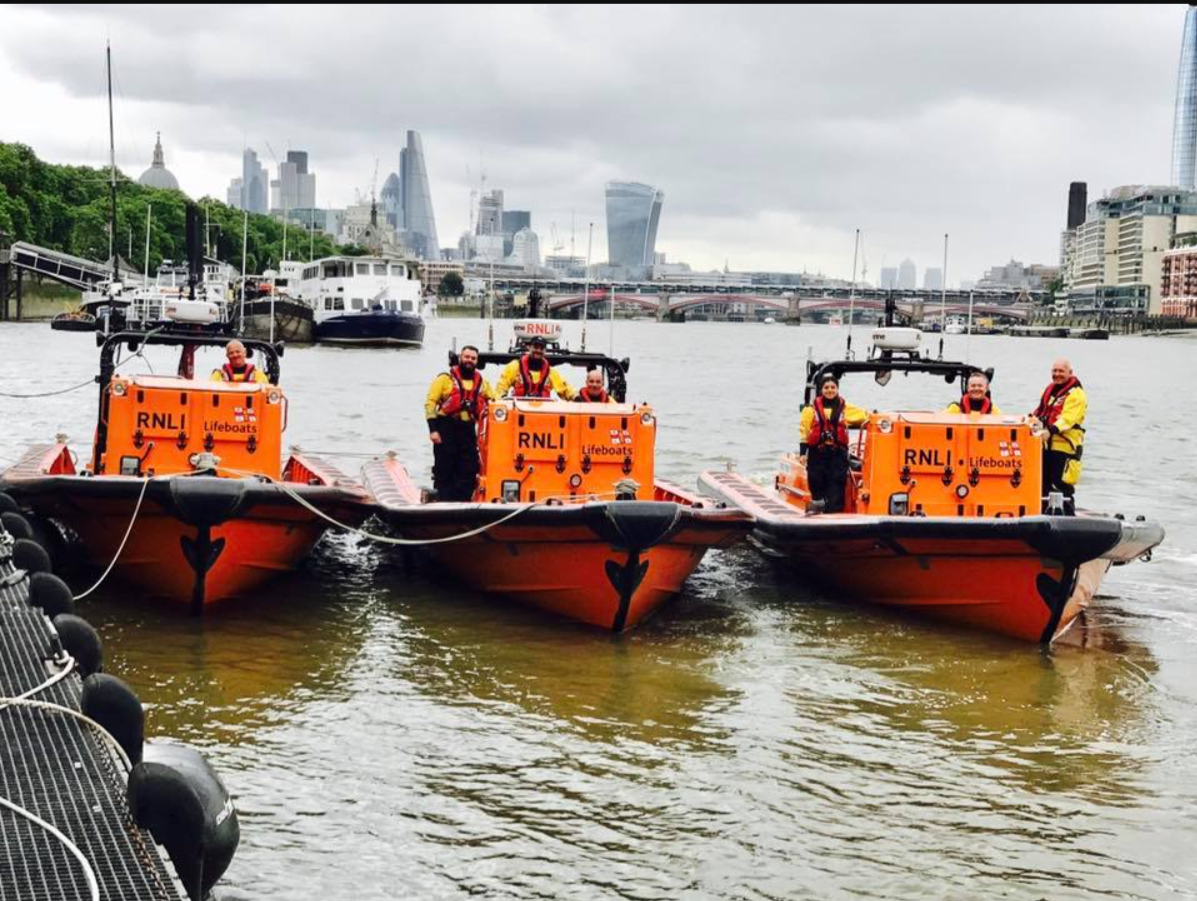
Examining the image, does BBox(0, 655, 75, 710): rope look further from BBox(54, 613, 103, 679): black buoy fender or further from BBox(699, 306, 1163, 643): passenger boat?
BBox(699, 306, 1163, 643): passenger boat

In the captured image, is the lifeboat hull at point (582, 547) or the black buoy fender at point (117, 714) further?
the lifeboat hull at point (582, 547)

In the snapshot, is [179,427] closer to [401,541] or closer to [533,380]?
[401,541]

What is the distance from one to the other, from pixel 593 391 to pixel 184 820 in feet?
28.3

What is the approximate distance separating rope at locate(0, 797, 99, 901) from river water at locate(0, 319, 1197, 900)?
100cm

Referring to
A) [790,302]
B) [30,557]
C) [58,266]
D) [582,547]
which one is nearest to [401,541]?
[582,547]

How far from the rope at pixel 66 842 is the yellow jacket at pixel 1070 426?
33.3 feet

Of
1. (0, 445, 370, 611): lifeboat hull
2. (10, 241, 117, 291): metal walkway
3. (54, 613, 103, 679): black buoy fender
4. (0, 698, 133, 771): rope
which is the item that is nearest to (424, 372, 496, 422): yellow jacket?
(0, 445, 370, 611): lifeboat hull

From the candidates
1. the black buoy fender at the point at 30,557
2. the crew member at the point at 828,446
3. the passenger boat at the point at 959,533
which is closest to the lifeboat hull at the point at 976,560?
the passenger boat at the point at 959,533

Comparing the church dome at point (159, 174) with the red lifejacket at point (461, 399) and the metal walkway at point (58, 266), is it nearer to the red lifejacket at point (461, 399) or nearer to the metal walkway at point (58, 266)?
the metal walkway at point (58, 266)

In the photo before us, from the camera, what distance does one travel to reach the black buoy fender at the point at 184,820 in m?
5.62

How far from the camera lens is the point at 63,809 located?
600 centimetres

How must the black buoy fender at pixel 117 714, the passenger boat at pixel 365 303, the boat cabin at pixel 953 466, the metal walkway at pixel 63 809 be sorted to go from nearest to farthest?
the metal walkway at pixel 63 809, the black buoy fender at pixel 117 714, the boat cabin at pixel 953 466, the passenger boat at pixel 365 303

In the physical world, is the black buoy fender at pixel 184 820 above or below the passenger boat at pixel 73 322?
below

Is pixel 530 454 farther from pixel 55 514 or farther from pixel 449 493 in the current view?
pixel 55 514
